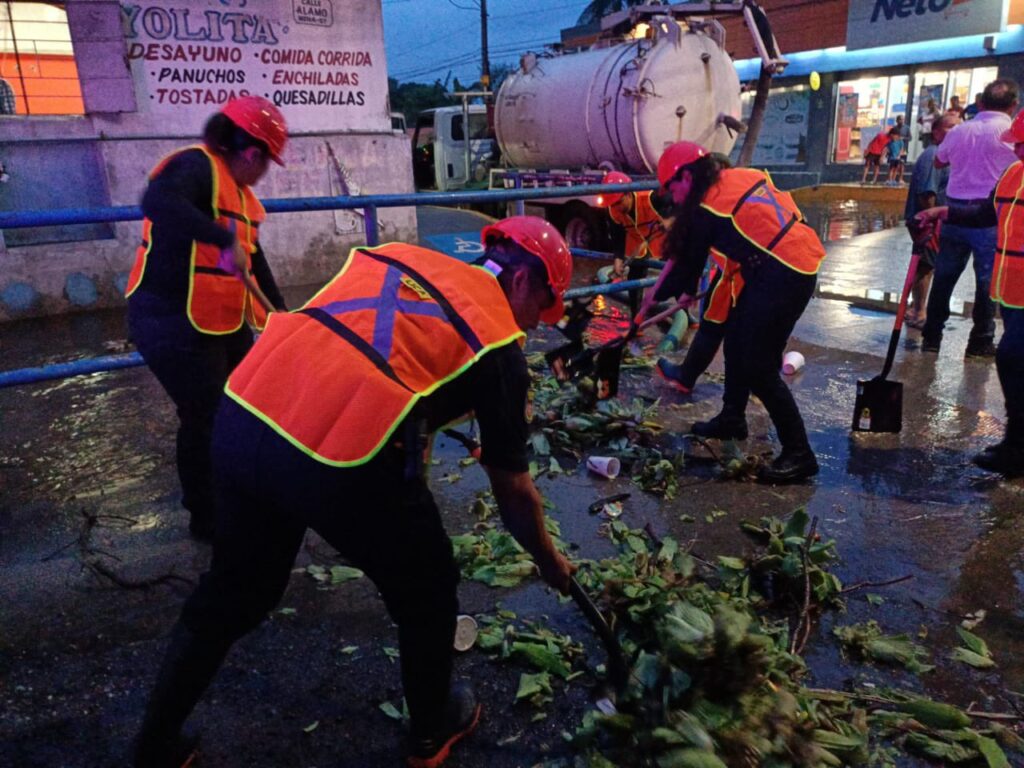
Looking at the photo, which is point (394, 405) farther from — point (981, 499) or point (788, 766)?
point (981, 499)

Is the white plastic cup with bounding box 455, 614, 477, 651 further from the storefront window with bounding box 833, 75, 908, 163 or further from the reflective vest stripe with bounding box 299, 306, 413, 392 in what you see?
the storefront window with bounding box 833, 75, 908, 163

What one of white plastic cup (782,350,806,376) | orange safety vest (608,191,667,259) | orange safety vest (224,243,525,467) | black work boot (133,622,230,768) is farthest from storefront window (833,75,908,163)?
black work boot (133,622,230,768)

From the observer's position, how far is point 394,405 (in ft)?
5.80

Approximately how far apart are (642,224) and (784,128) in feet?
62.5

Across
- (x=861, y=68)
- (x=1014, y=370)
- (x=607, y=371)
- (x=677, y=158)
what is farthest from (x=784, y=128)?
(x=677, y=158)

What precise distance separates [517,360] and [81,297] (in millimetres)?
8721

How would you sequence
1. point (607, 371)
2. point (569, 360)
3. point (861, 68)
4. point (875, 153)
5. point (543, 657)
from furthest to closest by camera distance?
point (861, 68) → point (875, 153) → point (607, 371) → point (569, 360) → point (543, 657)

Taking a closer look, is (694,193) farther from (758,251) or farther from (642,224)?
(642,224)

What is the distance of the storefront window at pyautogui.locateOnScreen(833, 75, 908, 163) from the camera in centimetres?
2148

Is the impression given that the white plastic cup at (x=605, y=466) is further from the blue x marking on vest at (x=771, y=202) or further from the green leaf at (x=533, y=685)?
the green leaf at (x=533, y=685)

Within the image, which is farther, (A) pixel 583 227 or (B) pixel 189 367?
(A) pixel 583 227

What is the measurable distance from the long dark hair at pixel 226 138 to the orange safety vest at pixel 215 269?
0.04 m

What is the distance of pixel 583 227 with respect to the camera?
1139 cm

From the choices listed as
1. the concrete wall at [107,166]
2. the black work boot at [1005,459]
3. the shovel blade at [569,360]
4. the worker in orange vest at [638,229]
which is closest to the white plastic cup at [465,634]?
the shovel blade at [569,360]
